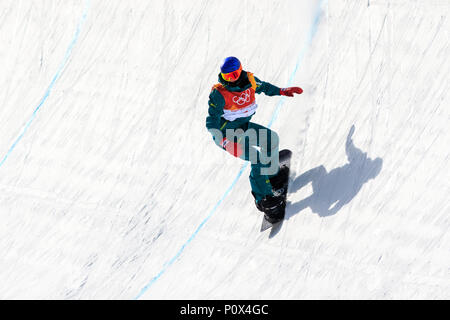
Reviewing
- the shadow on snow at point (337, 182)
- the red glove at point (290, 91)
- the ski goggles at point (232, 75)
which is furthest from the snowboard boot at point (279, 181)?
the ski goggles at point (232, 75)

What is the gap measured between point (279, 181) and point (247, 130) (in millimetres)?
715

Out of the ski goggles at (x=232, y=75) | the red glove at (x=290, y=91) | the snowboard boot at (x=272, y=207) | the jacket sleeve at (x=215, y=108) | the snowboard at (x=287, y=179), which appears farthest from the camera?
the snowboard at (x=287, y=179)

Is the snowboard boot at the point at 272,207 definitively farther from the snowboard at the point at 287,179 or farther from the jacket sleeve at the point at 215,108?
the jacket sleeve at the point at 215,108

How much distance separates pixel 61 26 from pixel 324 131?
4.61 meters

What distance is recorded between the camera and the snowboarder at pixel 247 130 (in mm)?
6363

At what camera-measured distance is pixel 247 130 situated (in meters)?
6.70

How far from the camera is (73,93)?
347 inches

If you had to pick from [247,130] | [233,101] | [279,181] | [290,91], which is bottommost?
[279,181]

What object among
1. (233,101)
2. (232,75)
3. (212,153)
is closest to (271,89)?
(233,101)

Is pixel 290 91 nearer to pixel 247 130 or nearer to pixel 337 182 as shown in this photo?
pixel 247 130

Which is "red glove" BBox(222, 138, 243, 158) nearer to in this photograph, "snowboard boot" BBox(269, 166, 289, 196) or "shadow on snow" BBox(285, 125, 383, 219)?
"snowboard boot" BBox(269, 166, 289, 196)

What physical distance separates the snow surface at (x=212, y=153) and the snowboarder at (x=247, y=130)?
38cm

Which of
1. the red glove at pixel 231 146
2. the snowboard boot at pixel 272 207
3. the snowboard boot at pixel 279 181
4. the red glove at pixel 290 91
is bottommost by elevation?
the snowboard boot at pixel 272 207

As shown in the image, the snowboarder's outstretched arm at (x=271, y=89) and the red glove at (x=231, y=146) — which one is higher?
the snowboarder's outstretched arm at (x=271, y=89)
